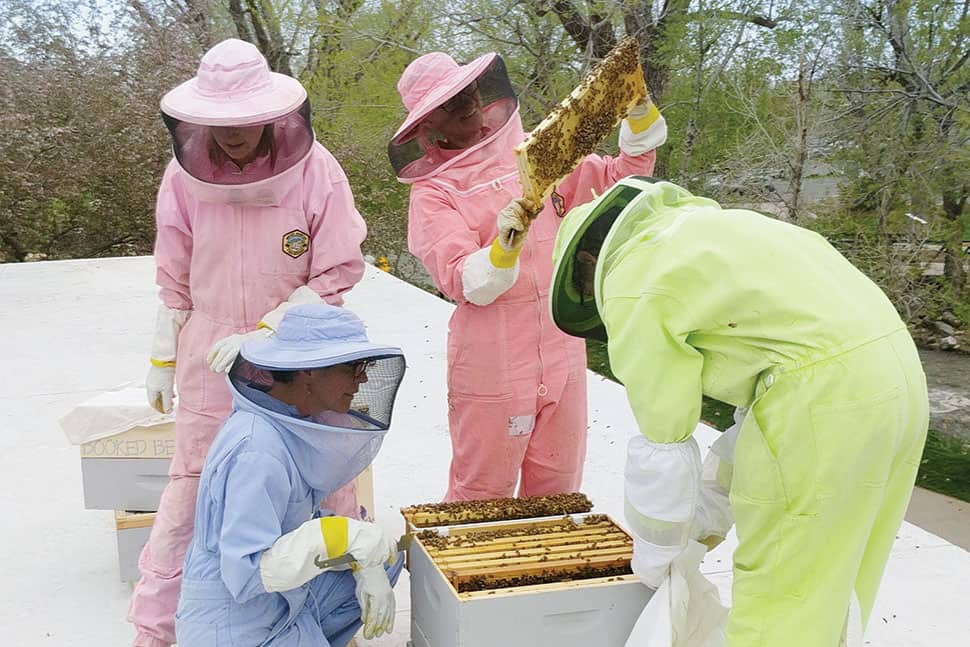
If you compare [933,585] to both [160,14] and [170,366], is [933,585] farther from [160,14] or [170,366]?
[160,14]

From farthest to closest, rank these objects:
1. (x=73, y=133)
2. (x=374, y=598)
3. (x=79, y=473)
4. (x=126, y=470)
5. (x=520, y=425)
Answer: (x=73, y=133)
(x=79, y=473)
(x=126, y=470)
(x=520, y=425)
(x=374, y=598)

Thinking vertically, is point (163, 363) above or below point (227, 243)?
below

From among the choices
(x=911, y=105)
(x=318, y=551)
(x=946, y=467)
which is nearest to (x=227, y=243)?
(x=318, y=551)

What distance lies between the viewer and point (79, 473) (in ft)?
13.2

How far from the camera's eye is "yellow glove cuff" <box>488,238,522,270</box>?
2460 millimetres

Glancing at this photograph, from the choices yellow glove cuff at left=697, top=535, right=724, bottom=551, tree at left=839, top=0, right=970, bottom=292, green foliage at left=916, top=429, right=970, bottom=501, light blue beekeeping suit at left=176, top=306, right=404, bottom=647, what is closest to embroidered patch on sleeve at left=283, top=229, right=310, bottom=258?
light blue beekeeping suit at left=176, top=306, right=404, bottom=647

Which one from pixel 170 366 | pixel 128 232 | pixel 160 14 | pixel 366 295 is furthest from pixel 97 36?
pixel 170 366

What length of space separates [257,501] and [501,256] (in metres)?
0.88

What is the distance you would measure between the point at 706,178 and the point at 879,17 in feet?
6.46

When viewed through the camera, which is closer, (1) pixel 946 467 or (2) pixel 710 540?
(2) pixel 710 540

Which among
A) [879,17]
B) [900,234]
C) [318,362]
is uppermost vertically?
[879,17]

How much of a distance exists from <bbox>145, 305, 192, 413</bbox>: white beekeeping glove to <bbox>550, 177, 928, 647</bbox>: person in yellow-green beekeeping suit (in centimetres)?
132

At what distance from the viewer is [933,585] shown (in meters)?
3.08

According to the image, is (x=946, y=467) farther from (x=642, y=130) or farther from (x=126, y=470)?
(x=126, y=470)
